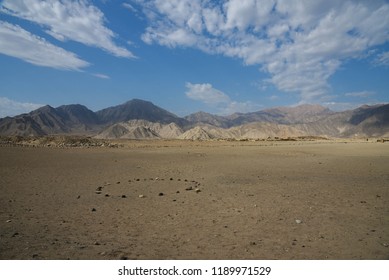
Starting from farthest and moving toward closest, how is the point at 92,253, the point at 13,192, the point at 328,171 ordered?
the point at 328,171, the point at 13,192, the point at 92,253

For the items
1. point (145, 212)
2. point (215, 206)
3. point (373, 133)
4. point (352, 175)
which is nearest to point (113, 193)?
point (145, 212)

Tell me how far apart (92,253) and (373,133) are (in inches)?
7304

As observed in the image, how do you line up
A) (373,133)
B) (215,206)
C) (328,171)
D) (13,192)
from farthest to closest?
(373,133) < (328,171) < (13,192) < (215,206)

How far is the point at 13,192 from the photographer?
11.5 metres

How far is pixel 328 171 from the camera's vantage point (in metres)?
17.8
